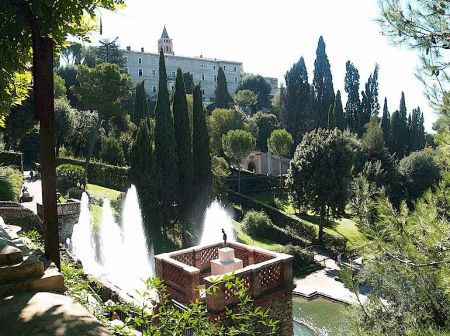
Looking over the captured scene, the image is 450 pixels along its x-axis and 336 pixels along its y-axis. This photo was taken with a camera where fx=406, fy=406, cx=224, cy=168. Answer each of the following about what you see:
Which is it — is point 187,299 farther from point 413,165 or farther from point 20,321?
point 413,165

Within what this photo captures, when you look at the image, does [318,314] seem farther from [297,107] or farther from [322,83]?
[322,83]

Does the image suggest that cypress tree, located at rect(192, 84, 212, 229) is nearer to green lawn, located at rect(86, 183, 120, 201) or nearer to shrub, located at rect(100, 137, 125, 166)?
green lawn, located at rect(86, 183, 120, 201)

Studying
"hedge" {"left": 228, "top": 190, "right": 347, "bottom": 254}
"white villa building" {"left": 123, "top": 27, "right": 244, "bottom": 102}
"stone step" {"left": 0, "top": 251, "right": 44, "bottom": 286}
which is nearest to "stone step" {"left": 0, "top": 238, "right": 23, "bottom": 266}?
"stone step" {"left": 0, "top": 251, "right": 44, "bottom": 286}

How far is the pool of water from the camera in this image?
14305 millimetres

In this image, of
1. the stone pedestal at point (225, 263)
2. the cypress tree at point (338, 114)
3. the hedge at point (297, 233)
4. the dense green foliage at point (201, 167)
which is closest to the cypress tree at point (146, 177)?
the dense green foliage at point (201, 167)

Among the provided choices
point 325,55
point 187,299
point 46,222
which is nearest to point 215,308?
point 187,299

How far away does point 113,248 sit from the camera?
1919cm

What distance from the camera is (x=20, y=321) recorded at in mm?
2623

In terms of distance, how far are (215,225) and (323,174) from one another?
24.0 ft

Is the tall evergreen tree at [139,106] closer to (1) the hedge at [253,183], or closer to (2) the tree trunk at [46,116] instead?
(1) the hedge at [253,183]

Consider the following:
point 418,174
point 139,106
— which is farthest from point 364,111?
point 139,106

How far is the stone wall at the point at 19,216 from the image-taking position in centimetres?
1434

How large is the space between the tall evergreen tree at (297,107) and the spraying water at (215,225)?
25830 mm

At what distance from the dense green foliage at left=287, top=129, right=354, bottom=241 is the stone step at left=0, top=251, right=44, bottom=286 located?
22.6 meters
